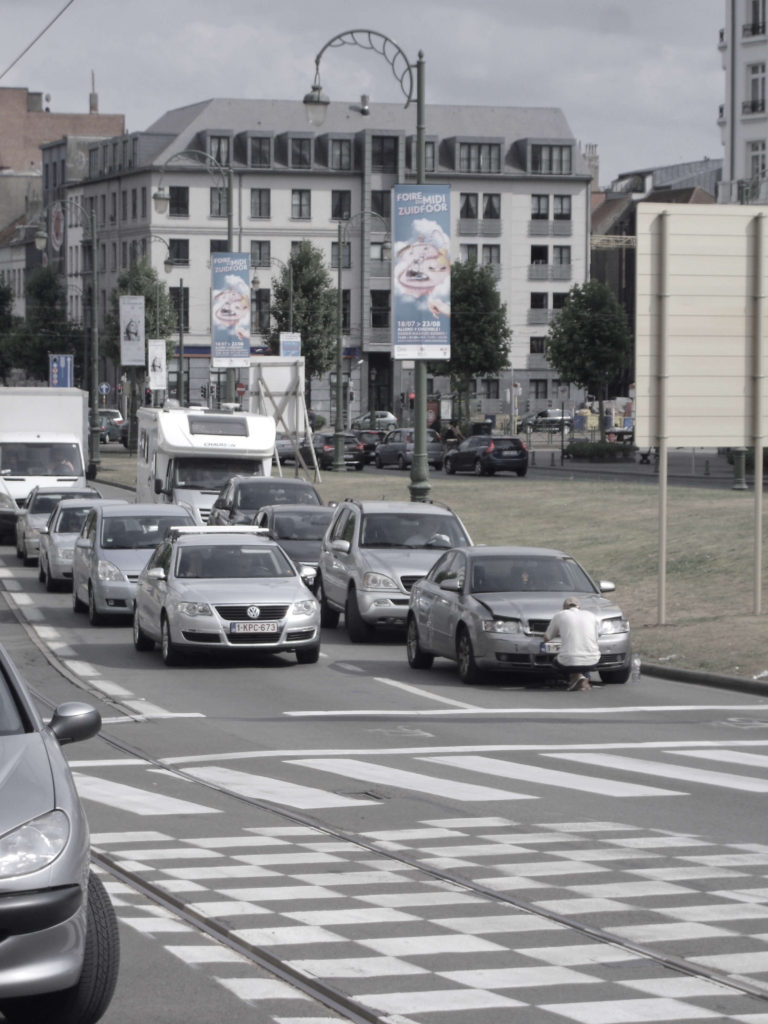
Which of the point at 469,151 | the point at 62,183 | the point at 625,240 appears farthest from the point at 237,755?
the point at 62,183

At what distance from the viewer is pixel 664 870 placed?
32.0 feet

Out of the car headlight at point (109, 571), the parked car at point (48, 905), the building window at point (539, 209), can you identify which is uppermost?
the building window at point (539, 209)

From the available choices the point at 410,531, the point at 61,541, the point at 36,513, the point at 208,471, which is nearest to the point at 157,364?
the point at 36,513

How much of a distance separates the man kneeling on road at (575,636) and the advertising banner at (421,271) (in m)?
11.0

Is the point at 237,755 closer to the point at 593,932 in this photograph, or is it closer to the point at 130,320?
the point at 593,932

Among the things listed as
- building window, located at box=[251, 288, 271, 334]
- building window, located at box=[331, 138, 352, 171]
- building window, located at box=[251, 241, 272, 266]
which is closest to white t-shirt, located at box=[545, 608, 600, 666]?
Result: building window, located at box=[251, 288, 271, 334]

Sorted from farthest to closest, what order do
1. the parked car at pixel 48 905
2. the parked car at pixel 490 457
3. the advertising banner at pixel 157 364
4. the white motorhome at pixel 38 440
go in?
the parked car at pixel 490 457 → the advertising banner at pixel 157 364 → the white motorhome at pixel 38 440 → the parked car at pixel 48 905

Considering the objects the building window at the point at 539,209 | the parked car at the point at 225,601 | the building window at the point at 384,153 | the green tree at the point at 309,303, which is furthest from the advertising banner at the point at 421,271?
the building window at the point at 539,209

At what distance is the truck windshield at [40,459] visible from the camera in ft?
143

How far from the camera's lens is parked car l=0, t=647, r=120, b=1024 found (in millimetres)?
5883

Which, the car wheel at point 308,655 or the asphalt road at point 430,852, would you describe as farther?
the car wheel at point 308,655

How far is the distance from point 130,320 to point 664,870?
2163 inches

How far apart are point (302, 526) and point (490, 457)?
137 feet

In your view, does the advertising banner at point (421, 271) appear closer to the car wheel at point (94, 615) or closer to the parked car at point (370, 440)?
the car wheel at point (94, 615)
